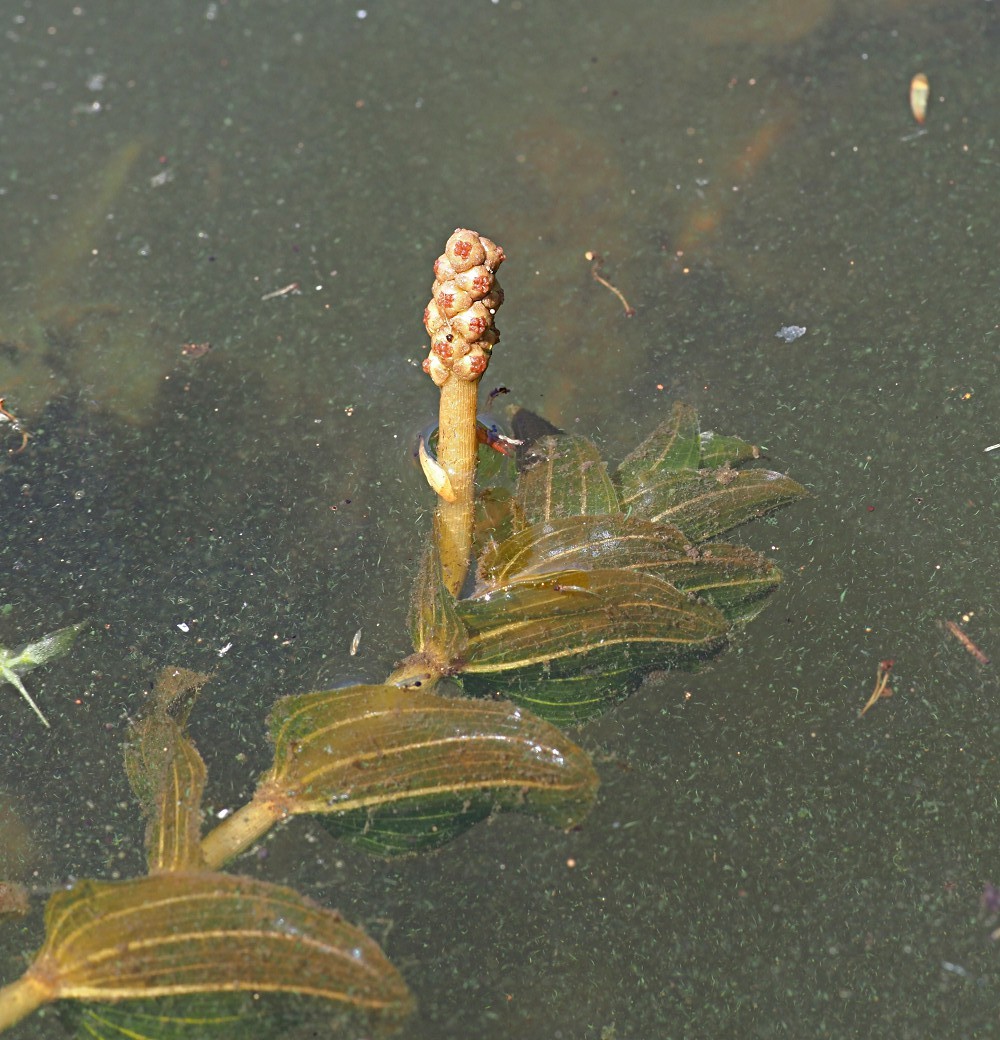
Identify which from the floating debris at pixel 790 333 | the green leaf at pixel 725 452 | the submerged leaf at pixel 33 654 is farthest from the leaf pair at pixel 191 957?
the floating debris at pixel 790 333

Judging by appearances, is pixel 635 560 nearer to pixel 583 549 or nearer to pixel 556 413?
pixel 583 549

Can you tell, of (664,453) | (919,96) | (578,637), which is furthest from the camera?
(919,96)

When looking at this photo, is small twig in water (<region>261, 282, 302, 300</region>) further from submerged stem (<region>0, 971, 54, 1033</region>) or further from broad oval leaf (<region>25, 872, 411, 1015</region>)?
submerged stem (<region>0, 971, 54, 1033</region>)

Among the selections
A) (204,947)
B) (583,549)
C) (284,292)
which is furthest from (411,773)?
(284,292)

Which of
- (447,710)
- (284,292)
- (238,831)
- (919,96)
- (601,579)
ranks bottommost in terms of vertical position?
(238,831)

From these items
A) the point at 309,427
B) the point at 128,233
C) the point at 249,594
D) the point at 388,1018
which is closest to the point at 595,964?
the point at 388,1018

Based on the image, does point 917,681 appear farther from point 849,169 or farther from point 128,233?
point 128,233
